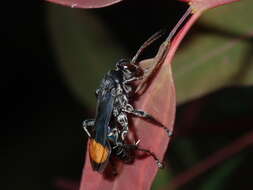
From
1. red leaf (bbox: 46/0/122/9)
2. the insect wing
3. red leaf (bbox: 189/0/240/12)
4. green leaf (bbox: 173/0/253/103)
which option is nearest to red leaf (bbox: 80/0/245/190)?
red leaf (bbox: 189/0/240/12)

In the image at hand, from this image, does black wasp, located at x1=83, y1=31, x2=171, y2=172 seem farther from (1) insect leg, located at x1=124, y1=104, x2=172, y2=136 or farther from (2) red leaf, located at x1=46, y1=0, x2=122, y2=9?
(2) red leaf, located at x1=46, y1=0, x2=122, y2=9

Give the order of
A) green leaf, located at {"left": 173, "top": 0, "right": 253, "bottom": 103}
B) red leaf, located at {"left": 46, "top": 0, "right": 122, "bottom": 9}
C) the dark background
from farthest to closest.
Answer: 1. the dark background
2. green leaf, located at {"left": 173, "top": 0, "right": 253, "bottom": 103}
3. red leaf, located at {"left": 46, "top": 0, "right": 122, "bottom": 9}

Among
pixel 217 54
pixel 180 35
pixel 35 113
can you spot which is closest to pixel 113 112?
pixel 217 54

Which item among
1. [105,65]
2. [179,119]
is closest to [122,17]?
[105,65]

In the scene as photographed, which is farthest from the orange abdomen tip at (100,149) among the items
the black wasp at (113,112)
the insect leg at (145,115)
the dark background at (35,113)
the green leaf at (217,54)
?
the dark background at (35,113)

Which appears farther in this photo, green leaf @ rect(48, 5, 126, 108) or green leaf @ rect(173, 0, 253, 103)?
green leaf @ rect(48, 5, 126, 108)

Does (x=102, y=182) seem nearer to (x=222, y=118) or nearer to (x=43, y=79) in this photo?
(x=222, y=118)
